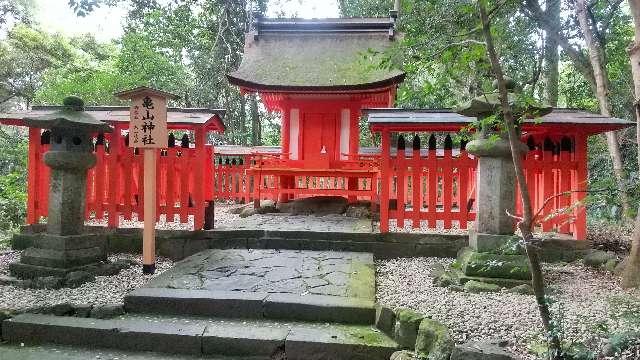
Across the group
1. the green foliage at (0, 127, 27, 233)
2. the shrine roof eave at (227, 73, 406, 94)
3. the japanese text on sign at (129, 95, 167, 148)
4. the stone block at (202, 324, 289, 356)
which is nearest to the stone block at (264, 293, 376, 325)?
the stone block at (202, 324, 289, 356)

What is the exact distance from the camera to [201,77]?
16734mm

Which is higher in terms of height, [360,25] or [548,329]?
[360,25]

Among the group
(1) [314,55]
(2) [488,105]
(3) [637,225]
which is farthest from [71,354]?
(1) [314,55]

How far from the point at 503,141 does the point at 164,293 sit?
4.07 metres

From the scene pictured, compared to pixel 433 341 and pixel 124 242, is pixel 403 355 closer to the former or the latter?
pixel 433 341

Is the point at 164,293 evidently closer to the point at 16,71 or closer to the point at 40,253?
the point at 40,253

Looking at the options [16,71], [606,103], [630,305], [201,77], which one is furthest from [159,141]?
[16,71]

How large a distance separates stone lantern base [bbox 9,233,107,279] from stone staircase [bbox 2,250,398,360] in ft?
3.31

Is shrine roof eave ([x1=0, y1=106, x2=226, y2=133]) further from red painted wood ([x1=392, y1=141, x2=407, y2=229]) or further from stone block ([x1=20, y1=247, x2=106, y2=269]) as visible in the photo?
red painted wood ([x1=392, y1=141, x2=407, y2=229])

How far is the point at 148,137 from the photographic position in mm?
5719

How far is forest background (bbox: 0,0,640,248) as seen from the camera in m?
10.7

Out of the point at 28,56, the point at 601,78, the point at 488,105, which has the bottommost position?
the point at 488,105

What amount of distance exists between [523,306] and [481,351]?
4.43ft

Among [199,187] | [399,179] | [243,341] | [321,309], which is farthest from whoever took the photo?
[199,187]
